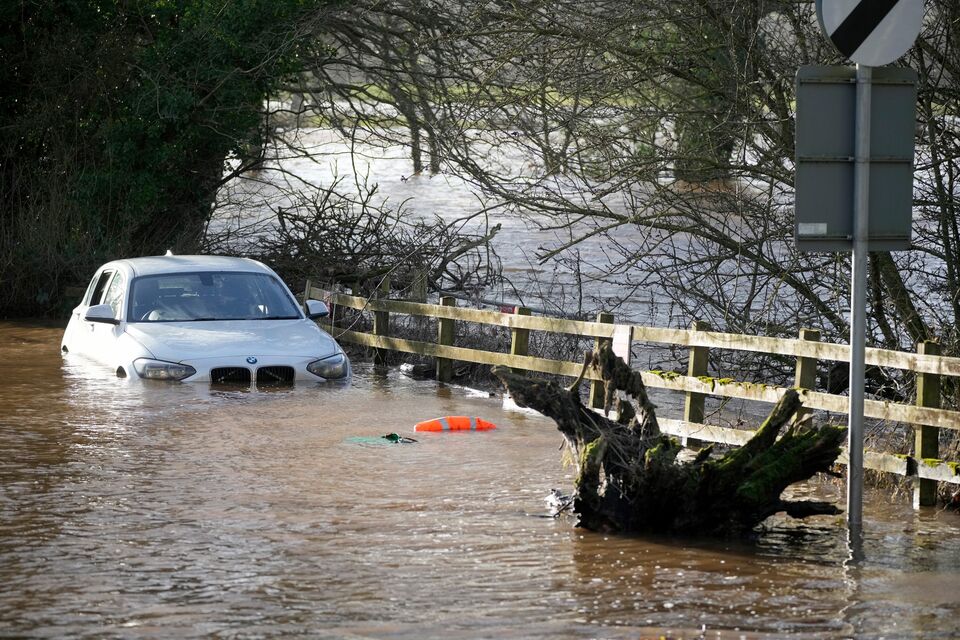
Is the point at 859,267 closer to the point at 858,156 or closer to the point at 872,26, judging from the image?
the point at 858,156

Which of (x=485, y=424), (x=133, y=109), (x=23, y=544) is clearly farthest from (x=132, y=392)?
(x=133, y=109)

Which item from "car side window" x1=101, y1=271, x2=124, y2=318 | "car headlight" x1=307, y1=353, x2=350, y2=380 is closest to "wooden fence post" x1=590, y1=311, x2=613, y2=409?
"car headlight" x1=307, y1=353, x2=350, y2=380

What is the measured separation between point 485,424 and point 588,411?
3.94 metres

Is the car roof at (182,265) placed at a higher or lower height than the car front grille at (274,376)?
higher

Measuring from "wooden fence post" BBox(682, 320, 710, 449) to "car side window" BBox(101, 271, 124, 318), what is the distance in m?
6.15

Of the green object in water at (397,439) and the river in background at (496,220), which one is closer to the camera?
the green object in water at (397,439)

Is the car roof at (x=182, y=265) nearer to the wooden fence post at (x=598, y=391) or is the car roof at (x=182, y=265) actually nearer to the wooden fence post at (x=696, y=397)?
the wooden fence post at (x=598, y=391)

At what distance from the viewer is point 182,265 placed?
1491 cm

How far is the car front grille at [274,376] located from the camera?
13766 mm

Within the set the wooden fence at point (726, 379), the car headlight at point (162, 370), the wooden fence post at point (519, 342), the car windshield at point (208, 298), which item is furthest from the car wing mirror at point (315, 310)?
the wooden fence post at point (519, 342)

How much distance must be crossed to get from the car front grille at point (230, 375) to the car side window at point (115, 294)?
4.86 feet

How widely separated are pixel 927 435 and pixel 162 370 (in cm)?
734

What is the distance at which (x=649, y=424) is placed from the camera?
8.80 metres

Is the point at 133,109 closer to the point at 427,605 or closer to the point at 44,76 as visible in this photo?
the point at 44,76
